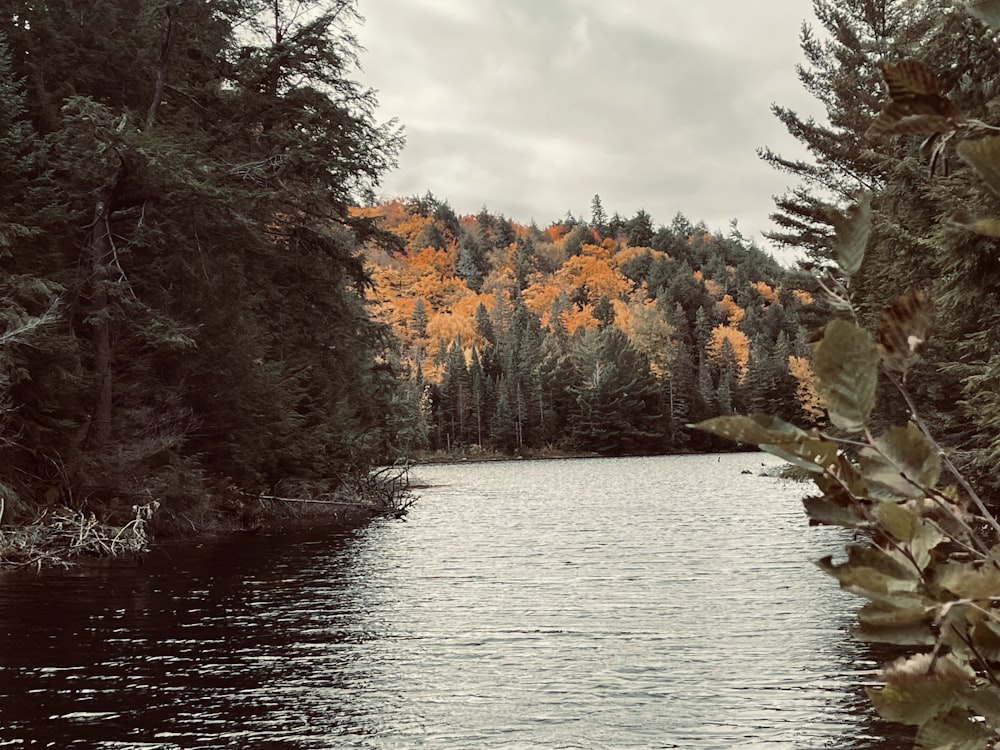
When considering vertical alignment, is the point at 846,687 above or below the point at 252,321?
below

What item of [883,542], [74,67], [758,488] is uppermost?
[74,67]

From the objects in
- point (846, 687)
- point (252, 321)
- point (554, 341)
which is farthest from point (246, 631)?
point (554, 341)

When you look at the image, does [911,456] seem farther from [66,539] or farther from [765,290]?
[765,290]

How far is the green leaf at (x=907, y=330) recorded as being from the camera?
1.14 metres

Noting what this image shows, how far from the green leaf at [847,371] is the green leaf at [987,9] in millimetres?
402

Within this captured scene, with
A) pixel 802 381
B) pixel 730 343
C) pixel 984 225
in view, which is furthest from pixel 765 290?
pixel 984 225

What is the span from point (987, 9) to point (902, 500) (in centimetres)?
59

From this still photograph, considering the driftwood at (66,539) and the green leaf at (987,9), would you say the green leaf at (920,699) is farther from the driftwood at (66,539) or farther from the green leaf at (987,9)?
the driftwood at (66,539)

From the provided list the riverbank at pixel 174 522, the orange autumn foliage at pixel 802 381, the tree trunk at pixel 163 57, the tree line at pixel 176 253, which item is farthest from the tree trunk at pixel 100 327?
the orange autumn foliage at pixel 802 381

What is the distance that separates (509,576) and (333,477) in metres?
13.0

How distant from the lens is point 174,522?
21922 millimetres

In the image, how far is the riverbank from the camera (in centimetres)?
1745

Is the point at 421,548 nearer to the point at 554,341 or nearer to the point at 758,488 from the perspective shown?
the point at 758,488

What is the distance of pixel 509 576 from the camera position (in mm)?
17078
